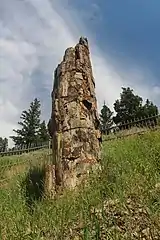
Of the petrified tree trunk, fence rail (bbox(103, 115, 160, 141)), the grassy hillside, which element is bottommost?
the grassy hillside

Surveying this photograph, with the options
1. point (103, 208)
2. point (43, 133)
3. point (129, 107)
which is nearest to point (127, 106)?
point (129, 107)

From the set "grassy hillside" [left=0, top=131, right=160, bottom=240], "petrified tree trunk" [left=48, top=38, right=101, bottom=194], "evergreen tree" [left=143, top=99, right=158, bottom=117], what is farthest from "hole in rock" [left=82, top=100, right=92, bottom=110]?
"evergreen tree" [left=143, top=99, right=158, bottom=117]

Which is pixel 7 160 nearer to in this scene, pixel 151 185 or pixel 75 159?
pixel 75 159

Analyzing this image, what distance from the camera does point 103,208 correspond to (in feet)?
15.3

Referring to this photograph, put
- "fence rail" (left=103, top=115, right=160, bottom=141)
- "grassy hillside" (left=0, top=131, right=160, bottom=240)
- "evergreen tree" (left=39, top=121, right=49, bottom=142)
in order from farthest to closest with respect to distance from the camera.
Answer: "evergreen tree" (left=39, top=121, right=49, bottom=142)
"fence rail" (left=103, top=115, right=160, bottom=141)
"grassy hillside" (left=0, top=131, right=160, bottom=240)

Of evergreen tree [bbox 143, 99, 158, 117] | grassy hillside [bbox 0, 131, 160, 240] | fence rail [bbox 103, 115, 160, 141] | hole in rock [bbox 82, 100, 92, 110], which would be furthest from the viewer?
evergreen tree [bbox 143, 99, 158, 117]

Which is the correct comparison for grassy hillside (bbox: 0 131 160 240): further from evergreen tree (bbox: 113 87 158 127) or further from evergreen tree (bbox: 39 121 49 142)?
evergreen tree (bbox: 39 121 49 142)

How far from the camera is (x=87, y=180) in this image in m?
6.30

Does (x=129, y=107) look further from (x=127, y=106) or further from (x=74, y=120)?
(x=74, y=120)

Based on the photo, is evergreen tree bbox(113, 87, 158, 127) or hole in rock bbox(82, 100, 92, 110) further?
evergreen tree bbox(113, 87, 158, 127)

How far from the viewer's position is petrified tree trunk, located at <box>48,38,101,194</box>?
6.62 meters

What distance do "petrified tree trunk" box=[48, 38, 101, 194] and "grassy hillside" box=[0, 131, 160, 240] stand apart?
0.39 m

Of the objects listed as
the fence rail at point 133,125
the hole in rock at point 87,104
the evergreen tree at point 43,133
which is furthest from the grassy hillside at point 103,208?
the evergreen tree at point 43,133

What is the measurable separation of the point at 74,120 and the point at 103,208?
248 cm
